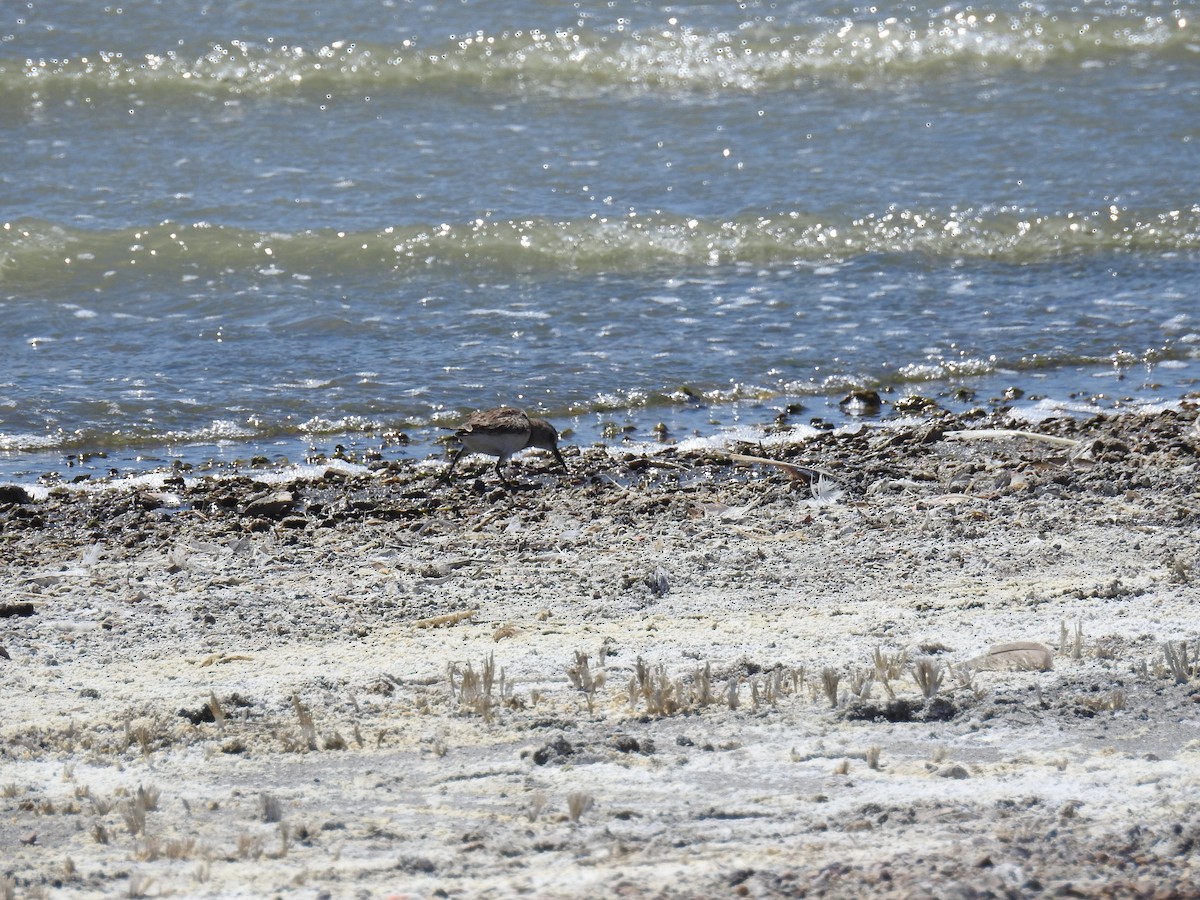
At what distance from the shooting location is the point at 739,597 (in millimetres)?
5438

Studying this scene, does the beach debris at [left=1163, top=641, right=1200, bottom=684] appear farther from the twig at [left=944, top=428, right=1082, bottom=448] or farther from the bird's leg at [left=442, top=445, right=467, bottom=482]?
the bird's leg at [left=442, top=445, right=467, bottom=482]

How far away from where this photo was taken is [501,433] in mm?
7246

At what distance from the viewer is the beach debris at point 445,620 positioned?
5.24 metres

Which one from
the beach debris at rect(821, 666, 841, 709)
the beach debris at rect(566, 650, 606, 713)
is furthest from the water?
the beach debris at rect(821, 666, 841, 709)

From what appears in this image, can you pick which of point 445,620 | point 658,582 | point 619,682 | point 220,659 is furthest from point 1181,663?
point 220,659

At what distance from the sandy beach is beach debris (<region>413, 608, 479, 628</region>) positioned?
0.04ft

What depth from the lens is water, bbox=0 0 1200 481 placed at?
910 cm

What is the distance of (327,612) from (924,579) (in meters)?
2.13

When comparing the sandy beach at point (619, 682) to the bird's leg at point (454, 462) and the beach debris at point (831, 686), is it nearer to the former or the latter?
the beach debris at point (831, 686)

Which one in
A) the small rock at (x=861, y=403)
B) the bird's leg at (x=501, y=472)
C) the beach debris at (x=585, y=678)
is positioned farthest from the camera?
the small rock at (x=861, y=403)

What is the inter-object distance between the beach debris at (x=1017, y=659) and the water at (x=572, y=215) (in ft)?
13.0

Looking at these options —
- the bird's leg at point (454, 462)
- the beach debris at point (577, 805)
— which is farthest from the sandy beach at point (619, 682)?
the bird's leg at point (454, 462)

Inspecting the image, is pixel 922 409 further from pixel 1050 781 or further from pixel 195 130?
pixel 195 130

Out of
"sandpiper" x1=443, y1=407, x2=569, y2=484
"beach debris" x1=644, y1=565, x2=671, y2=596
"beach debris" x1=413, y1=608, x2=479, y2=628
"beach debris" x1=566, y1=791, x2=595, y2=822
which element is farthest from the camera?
"sandpiper" x1=443, y1=407, x2=569, y2=484
